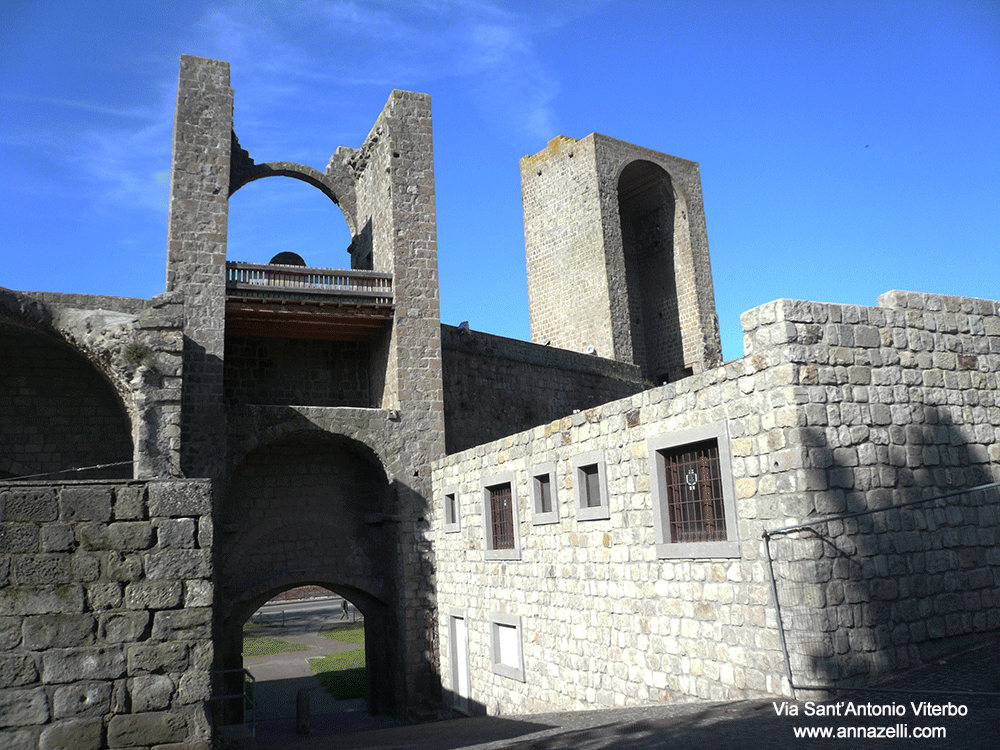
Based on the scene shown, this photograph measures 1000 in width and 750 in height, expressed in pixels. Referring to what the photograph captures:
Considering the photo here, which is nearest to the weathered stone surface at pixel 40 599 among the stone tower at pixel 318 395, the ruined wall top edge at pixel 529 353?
the stone tower at pixel 318 395

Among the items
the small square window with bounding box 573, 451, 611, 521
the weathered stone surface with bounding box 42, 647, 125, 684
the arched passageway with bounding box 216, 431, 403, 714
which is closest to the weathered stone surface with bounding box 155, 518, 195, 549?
the weathered stone surface with bounding box 42, 647, 125, 684

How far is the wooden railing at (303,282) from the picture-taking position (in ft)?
47.2

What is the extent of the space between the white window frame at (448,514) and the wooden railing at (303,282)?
4.05 m

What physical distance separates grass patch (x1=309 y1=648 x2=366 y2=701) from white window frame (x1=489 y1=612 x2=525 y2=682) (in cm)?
641

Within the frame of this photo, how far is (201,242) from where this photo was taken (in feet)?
46.2

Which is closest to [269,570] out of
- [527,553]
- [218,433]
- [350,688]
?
[218,433]

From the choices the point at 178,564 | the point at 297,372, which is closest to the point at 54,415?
the point at 297,372

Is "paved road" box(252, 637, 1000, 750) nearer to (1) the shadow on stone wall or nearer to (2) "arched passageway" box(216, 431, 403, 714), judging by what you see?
(1) the shadow on stone wall

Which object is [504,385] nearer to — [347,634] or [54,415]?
[54,415]

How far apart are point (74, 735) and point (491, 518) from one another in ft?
24.4

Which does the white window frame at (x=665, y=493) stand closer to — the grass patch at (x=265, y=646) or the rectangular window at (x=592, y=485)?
the rectangular window at (x=592, y=485)

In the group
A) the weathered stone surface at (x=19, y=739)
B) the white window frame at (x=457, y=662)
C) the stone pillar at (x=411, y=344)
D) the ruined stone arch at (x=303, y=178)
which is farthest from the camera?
the ruined stone arch at (x=303, y=178)

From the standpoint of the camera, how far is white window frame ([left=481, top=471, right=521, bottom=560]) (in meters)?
10.9

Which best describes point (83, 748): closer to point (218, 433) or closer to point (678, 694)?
point (678, 694)
